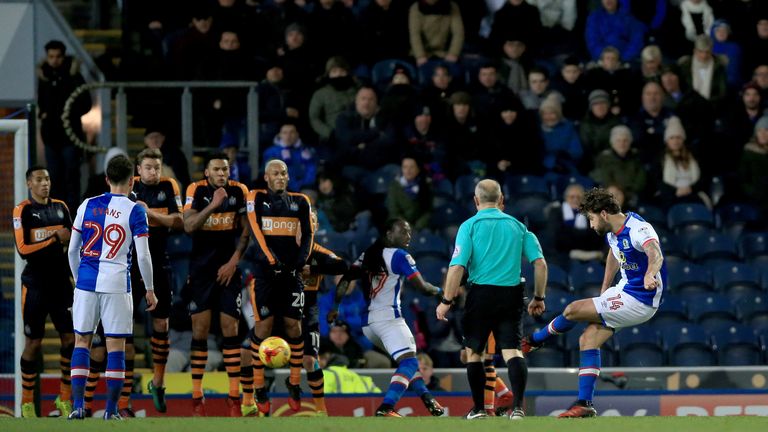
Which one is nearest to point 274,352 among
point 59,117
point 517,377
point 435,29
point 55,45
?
point 517,377

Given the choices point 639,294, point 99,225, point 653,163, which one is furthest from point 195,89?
point 639,294

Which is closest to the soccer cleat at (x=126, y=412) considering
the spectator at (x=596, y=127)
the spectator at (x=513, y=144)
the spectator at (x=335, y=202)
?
the spectator at (x=335, y=202)

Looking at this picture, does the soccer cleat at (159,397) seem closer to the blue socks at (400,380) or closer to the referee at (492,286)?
the blue socks at (400,380)

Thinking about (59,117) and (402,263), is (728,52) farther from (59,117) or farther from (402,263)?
(59,117)

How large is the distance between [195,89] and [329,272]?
542cm

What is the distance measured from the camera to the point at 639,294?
1167 centimetres

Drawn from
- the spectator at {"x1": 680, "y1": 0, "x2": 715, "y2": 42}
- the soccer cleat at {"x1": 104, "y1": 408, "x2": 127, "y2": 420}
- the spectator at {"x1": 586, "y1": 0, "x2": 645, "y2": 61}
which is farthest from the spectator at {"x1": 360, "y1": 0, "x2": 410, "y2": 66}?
the soccer cleat at {"x1": 104, "y1": 408, "x2": 127, "y2": 420}

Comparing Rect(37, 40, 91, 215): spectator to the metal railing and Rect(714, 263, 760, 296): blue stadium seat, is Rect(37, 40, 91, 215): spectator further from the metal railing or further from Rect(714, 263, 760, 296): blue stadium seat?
Answer: Rect(714, 263, 760, 296): blue stadium seat

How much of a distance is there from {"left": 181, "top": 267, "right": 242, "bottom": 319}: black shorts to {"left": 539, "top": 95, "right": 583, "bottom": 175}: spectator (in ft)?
20.8

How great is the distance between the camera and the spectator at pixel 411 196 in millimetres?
17625

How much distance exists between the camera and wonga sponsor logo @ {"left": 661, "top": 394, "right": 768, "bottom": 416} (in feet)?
47.8

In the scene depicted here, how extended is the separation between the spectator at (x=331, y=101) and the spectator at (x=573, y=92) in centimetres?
267

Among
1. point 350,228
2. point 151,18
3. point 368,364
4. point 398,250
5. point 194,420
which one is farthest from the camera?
point 151,18

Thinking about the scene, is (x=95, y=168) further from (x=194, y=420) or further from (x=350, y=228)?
(x=194, y=420)
